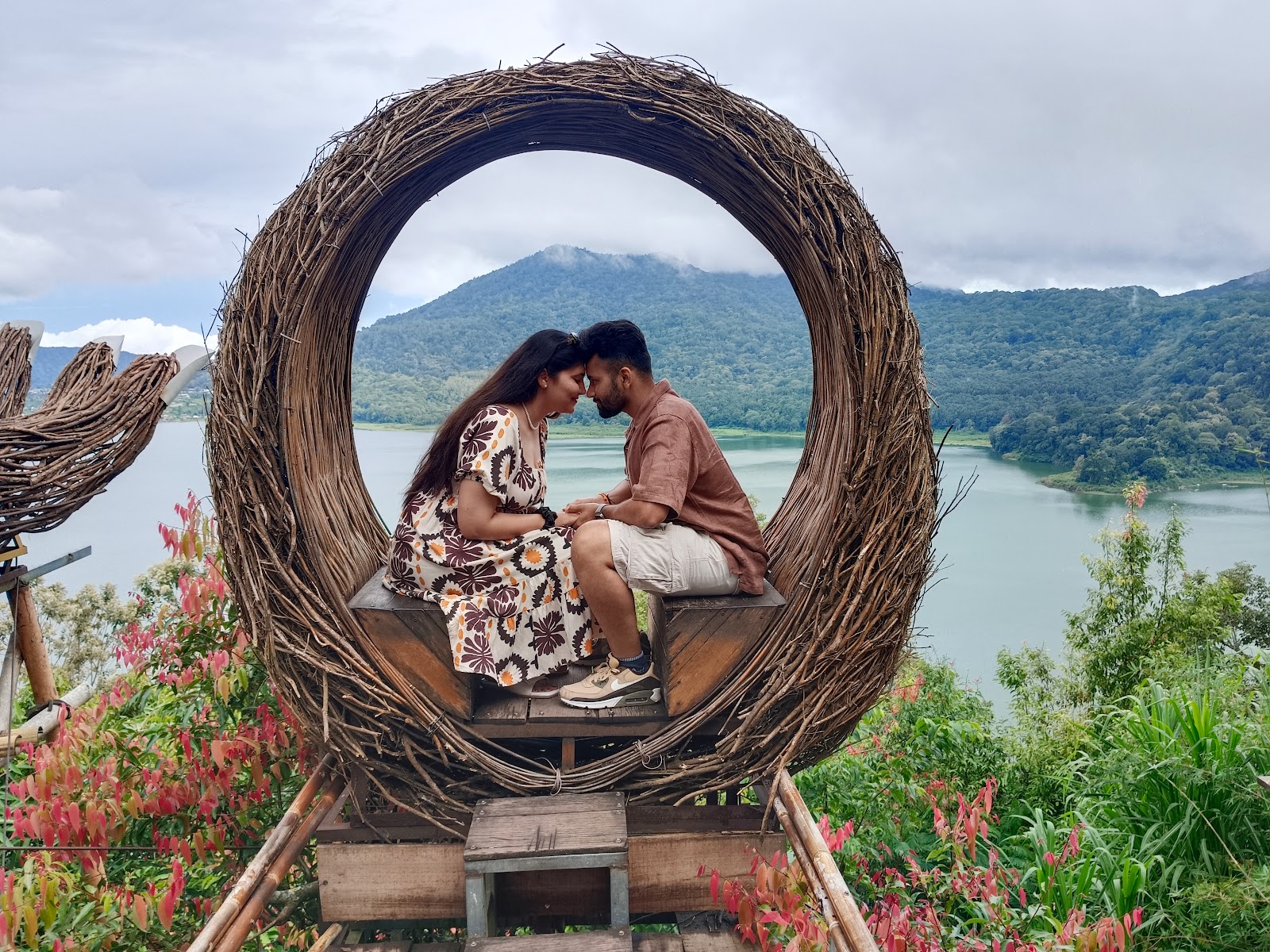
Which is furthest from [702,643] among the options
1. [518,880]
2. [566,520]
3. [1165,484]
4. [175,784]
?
[1165,484]

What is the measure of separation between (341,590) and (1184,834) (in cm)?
377

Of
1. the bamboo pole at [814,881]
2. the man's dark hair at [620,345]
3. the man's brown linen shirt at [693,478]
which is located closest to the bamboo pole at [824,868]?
the bamboo pole at [814,881]

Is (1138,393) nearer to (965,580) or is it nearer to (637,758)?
(965,580)

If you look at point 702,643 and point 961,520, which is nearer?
point 702,643

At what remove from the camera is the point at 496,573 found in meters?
2.70

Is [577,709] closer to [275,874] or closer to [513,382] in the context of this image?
[275,874]

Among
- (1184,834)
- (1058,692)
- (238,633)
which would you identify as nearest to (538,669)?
(238,633)

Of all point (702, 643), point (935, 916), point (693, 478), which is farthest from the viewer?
point (935, 916)

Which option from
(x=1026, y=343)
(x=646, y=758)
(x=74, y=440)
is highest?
(x=1026, y=343)

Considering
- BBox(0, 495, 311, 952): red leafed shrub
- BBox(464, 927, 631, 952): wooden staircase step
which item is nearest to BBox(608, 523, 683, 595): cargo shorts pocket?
BBox(464, 927, 631, 952): wooden staircase step

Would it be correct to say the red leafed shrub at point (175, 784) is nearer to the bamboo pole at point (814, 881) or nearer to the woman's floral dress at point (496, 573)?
the woman's floral dress at point (496, 573)

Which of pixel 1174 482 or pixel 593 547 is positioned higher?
pixel 593 547

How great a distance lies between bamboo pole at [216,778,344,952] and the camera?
2.07 m

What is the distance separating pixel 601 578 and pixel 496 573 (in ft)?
1.19
